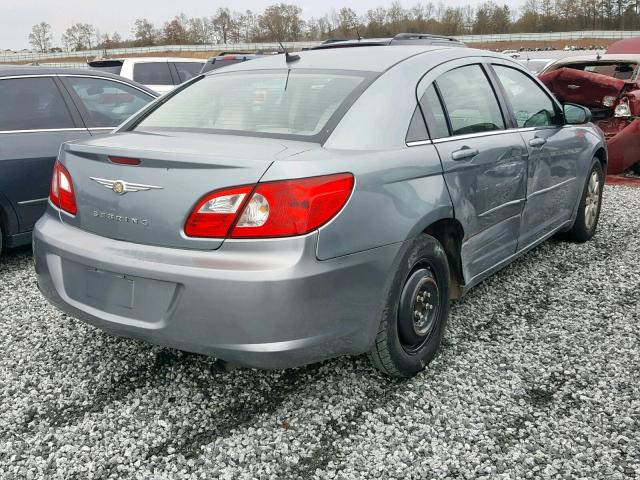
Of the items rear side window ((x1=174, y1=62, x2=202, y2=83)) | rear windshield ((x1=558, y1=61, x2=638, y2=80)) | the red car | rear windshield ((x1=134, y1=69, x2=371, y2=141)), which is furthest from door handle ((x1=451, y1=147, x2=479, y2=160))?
rear side window ((x1=174, y1=62, x2=202, y2=83))

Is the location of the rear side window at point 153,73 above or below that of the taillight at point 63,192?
above

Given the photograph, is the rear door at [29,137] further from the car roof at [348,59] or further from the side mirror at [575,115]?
the side mirror at [575,115]

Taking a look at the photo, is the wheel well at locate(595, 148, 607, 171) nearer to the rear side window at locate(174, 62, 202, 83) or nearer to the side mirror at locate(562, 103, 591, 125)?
the side mirror at locate(562, 103, 591, 125)

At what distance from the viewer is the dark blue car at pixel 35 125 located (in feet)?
15.2

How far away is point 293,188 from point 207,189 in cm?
33

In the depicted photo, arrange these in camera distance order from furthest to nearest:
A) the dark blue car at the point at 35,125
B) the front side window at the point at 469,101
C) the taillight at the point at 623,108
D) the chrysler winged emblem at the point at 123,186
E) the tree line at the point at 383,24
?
the tree line at the point at 383,24
the taillight at the point at 623,108
the dark blue car at the point at 35,125
the front side window at the point at 469,101
the chrysler winged emblem at the point at 123,186

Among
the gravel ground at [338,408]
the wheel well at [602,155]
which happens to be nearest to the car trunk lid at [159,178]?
the gravel ground at [338,408]

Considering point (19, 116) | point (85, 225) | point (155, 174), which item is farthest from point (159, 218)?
point (19, 116)

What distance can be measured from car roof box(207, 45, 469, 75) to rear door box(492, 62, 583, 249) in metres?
0.66

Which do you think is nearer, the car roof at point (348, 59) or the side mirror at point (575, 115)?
the car roof at point (348, 59)

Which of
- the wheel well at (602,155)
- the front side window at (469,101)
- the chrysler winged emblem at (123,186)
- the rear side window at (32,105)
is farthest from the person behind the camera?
the wheel well at (602,155)

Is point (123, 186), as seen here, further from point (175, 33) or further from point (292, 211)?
point (175, 33)

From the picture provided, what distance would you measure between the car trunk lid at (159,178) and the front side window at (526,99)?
197cm

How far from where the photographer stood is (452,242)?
3184 mm
